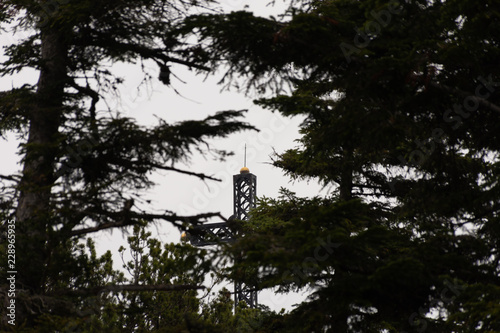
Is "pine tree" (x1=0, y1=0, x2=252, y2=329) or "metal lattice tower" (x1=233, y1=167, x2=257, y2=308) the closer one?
"pine tree" (x1=0, y1=0, x2=252, y2=329)

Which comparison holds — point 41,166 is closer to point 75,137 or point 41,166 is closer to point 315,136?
point 75,137

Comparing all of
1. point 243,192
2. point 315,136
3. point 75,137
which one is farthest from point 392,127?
point 243,192

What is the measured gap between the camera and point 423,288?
877cm

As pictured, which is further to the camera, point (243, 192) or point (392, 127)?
point (243, 192)

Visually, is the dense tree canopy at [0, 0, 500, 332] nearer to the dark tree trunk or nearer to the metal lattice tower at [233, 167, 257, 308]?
the dark tree trunk

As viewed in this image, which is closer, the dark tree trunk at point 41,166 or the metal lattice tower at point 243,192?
the dark tree trunk at point 41,166

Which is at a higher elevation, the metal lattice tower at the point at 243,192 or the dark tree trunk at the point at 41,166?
the metal lattice tower at the point at 243,192

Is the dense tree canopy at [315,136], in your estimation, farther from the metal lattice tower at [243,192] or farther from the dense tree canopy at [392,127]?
the metal lattice tower at [243,192]

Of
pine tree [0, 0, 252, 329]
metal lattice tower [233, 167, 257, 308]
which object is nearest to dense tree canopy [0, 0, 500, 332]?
pine tree [0, 0, 252, 329]

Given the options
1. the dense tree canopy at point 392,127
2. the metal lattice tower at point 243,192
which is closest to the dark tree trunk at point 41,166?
the dense tree canopy at point 392,127

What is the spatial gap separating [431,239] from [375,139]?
1848 mm

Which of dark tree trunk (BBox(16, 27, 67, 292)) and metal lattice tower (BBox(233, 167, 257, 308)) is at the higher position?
metal lattice tower (BBox(233, 167, 257, 308))

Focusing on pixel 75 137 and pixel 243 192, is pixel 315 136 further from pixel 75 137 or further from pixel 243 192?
pixel 243 192

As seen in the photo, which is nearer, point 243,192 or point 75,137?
point 75,137
